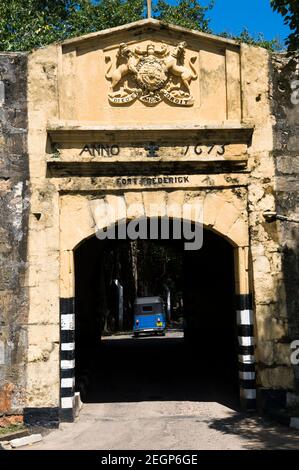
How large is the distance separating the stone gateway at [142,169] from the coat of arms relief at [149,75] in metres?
0.02

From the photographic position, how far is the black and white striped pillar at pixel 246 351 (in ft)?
27.6

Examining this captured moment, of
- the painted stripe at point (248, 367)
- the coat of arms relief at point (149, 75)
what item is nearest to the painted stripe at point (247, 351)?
the painted stripe at point (248, 367)

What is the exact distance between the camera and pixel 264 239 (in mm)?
8570

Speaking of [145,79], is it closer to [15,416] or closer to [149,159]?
[149,159]

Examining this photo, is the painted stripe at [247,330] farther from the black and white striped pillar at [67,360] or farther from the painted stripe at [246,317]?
the black and white striped pillar at [67,360]

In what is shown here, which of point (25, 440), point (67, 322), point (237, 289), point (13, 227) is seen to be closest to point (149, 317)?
point (237, 289)

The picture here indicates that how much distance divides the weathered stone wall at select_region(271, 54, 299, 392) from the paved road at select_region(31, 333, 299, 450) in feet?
5.18

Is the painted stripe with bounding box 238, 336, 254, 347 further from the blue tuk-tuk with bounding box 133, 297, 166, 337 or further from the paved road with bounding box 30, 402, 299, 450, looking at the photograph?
the blue tuk-tuk with bounding box 133, 297, 166, 337

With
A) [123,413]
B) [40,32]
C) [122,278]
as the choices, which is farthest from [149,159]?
[122,278]

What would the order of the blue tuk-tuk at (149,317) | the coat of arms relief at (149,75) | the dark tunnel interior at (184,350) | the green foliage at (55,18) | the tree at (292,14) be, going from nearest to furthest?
the tree at (292,14)
the coat of arms relief at (149,75)
the dark tunnel interior at (184,350)
the green foliage at (55,18)
the blue tuk-tuk at (149,317)

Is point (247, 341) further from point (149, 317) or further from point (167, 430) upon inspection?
point (149, 317)

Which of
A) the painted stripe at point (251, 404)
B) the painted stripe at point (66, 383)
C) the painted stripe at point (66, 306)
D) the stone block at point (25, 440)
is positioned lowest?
the stone block at point (25, 440)

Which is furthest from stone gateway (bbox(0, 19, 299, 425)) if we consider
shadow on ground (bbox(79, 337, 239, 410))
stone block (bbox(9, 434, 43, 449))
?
shadow on ground (bbox(79, 337, 239, 410))

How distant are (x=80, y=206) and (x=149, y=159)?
4.00ft
